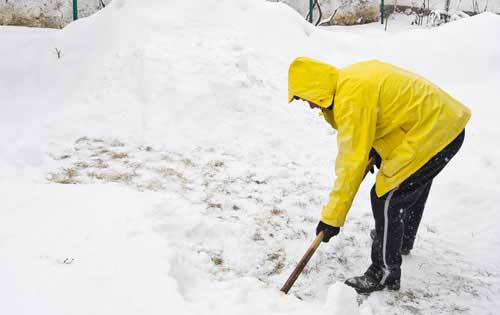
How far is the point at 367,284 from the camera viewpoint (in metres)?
3.30

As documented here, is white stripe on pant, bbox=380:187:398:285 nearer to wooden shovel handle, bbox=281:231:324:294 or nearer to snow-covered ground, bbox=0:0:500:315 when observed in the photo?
snow-covered ground, bbox=0:0:500:315

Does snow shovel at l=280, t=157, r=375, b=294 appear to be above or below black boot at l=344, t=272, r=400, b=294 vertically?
above

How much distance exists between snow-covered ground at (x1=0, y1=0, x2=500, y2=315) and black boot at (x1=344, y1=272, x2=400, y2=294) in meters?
0.07

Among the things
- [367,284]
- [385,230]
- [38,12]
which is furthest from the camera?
[38,12]

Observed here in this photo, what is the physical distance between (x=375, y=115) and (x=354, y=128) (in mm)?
144

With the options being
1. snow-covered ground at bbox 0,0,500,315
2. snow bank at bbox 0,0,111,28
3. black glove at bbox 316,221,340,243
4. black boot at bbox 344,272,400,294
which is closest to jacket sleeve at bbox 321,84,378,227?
black glove at bbox 316,221,340,243

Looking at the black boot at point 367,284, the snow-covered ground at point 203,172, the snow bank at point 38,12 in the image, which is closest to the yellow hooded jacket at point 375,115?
the black boot at point 367,284

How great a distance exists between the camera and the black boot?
10.8ft

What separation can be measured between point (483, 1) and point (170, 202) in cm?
1291

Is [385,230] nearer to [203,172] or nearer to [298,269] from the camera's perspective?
[298,269]

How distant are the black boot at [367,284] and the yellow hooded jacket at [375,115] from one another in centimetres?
55

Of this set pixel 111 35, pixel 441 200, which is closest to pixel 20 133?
pixel 111 35

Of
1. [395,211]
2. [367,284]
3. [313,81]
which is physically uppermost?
[313,81]

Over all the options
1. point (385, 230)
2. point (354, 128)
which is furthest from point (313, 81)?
point (385, 230)
